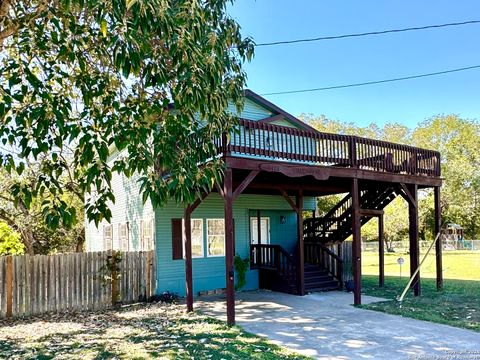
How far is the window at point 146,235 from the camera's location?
11859 millimetres

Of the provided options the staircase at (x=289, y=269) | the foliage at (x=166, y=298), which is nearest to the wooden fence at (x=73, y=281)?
the foliage at (x=166, y=298)

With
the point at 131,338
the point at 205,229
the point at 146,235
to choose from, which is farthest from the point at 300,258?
the point at 131,338

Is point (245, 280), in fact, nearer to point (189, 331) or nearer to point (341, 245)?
point (341, 245)

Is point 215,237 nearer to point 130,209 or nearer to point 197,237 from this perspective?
point 197,237

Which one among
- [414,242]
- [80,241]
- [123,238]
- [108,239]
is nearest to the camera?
[414,242]

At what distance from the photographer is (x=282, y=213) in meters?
14.2

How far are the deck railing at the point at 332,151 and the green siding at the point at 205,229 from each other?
297cm

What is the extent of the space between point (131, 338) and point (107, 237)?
10427mm

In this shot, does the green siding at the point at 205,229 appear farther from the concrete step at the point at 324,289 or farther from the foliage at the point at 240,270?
the concrete step at the point at 324,289

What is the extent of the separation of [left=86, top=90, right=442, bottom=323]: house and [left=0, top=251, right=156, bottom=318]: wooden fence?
58 cm

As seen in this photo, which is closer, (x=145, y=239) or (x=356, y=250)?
(x=356, y=250)

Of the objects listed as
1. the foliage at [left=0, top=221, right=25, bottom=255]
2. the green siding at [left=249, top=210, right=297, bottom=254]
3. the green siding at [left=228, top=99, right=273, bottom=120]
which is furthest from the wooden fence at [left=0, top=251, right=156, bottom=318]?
the foliage at [left=0, top=221, right=25, bottom=255]

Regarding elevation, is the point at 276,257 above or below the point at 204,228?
below

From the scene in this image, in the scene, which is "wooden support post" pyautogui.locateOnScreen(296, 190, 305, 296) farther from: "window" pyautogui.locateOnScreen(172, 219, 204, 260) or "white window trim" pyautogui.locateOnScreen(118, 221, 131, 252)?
"white window trim" pyautogui.locateOnScreen(118, 221, 131, 252)
